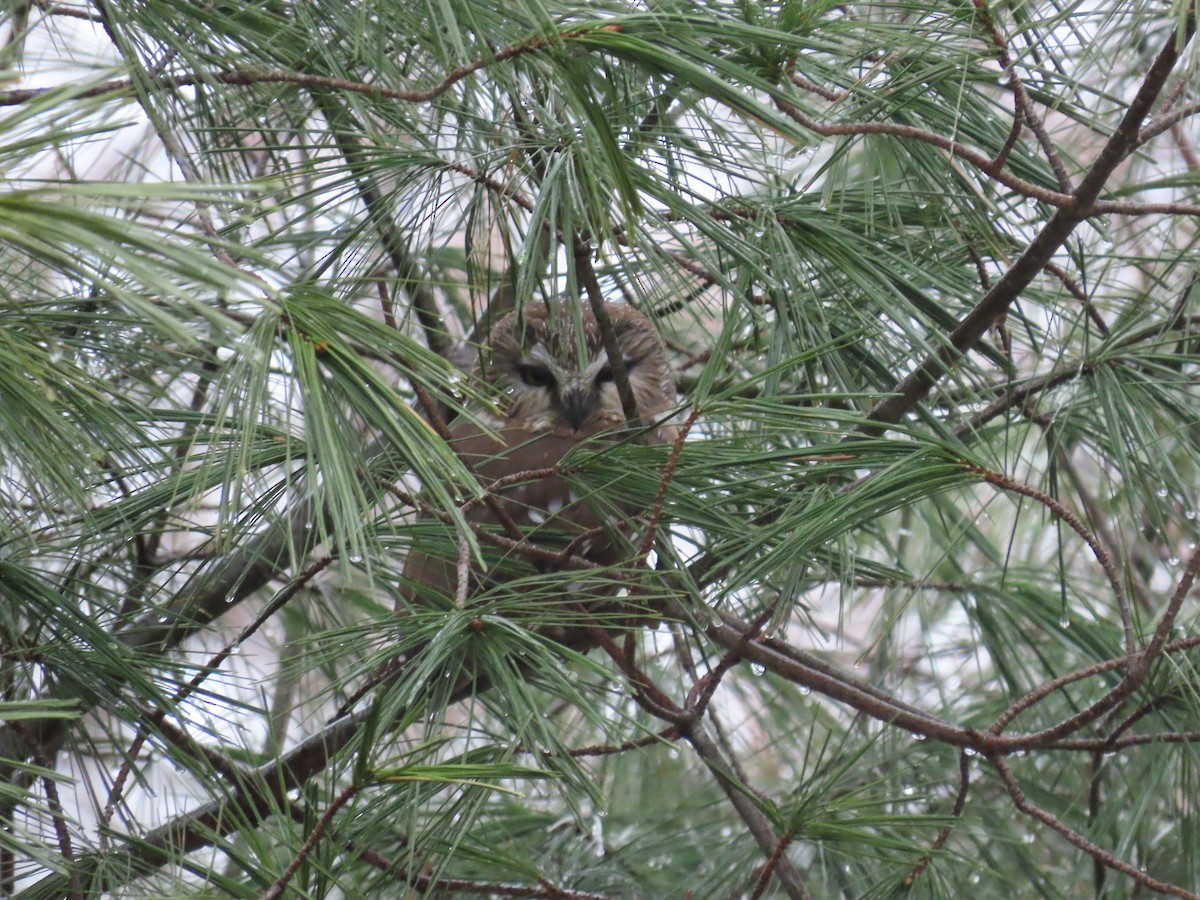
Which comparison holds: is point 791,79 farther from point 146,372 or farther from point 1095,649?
point 1095,649

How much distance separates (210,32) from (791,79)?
755 mm

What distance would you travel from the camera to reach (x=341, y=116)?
5.99ft

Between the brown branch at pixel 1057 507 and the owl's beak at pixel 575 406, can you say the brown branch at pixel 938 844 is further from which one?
the owl's beak at pixel 575 406

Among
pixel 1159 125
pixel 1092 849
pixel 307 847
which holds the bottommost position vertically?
pixel 1092 849

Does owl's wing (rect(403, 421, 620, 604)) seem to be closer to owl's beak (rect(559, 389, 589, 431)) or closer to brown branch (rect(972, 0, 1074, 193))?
owl's beak (rect(559, 389, 589, 431))

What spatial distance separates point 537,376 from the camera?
108 inches

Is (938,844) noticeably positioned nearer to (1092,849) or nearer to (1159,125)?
(1092,849)

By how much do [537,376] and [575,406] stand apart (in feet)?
0.53

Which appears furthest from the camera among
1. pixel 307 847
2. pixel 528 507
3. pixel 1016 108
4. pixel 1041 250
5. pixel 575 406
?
pixel 575 406

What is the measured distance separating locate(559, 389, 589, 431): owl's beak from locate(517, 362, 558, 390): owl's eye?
0.08 meters

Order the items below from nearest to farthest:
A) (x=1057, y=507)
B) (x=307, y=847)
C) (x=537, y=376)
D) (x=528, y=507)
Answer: (x=307, y=847), (x=1057, y=507), (x=528, y=507), (x=537, y=376)

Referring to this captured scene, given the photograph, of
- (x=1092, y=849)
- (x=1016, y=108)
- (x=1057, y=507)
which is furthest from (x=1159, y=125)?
(x=1092, y=849)

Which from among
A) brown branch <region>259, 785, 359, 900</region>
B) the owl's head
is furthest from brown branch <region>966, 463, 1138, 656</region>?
the owl's head

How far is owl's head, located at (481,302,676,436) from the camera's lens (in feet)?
8.61
